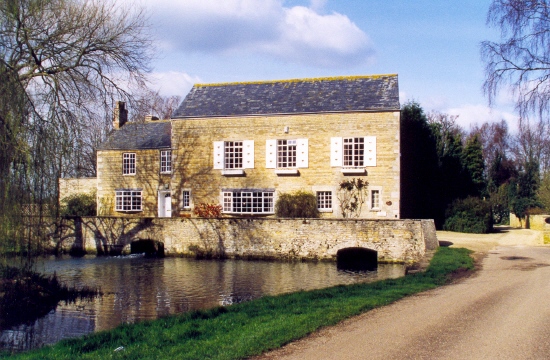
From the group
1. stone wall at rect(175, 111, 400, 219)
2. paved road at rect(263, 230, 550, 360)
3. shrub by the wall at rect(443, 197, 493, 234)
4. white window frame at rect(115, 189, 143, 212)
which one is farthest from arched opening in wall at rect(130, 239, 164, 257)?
paved road at rect(263, 230, 550, 360)

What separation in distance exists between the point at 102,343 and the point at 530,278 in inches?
356

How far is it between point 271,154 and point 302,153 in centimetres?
141

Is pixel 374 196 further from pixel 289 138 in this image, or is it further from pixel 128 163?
pixel 128 163

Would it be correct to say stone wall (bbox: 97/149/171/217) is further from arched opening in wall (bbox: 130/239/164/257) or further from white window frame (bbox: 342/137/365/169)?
white window frame (bbox: 342/137/365/169)

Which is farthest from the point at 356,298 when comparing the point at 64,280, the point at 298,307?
the point at 64,280

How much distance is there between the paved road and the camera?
21.5 feet

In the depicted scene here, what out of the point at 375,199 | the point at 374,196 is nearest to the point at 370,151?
the point at 374,196

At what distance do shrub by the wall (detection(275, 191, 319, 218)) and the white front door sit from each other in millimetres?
6861

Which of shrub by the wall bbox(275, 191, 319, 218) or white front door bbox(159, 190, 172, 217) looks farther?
white front door bbox(159, 190, 172, 217)

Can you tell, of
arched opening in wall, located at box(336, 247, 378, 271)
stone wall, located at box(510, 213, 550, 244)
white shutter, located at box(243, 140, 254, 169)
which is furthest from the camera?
white shutter, located at box(243, 140, 254, 169)

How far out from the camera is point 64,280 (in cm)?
1653

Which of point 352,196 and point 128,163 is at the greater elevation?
point 128,163

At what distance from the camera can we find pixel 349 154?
81.1 ft

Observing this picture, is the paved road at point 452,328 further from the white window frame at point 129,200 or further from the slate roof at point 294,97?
the white window frame at point 129,200
